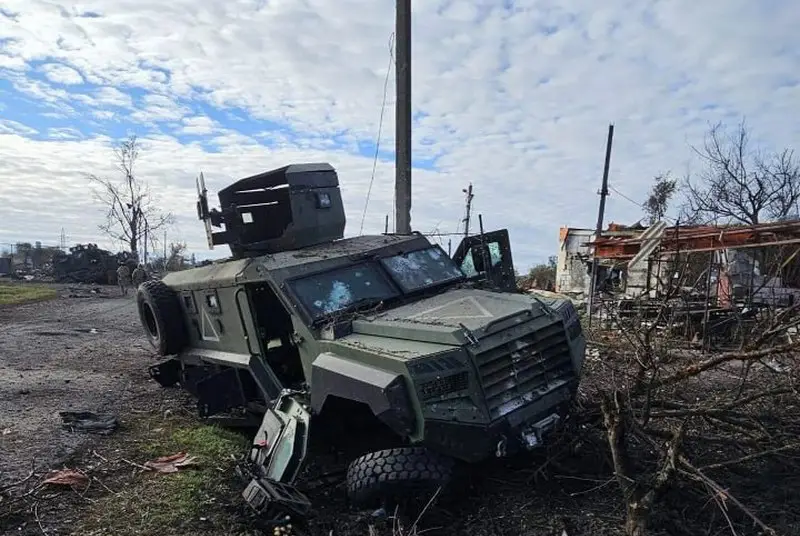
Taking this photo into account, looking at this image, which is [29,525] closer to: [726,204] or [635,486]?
[635,486]

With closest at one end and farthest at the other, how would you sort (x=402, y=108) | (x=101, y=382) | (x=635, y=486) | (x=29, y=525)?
(x=635, y=486) < (x=29, y=525) < (x=101, y=382) < (x=402, y=108)

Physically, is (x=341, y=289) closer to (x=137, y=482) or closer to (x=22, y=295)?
(x=137, y=482)

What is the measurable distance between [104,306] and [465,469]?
62.0 feet

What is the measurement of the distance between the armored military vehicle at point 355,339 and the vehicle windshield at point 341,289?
0.01 meters

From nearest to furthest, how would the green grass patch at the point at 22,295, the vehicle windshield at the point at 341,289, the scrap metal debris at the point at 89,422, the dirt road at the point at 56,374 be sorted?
the vehicle windshield at the point at 341,289 → the dirt road at the point at 56,374 → the scrap metal debris at the point at 89,422 → the green grass patch at the point at 22,295

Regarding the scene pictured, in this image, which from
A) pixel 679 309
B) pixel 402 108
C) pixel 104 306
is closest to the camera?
pixel 402 108

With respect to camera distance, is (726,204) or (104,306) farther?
(726,204)

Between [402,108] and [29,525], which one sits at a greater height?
[402,108]

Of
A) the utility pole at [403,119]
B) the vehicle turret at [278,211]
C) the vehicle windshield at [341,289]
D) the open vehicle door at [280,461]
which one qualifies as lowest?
the open vehicle door at [280,461]

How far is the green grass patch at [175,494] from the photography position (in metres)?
4.42

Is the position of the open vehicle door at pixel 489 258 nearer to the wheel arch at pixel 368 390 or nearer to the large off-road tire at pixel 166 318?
the wheel arch at pixel 368 390

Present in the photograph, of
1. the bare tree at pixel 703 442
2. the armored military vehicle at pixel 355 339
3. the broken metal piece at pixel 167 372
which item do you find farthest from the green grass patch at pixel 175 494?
the bare tree at pixel 703 442

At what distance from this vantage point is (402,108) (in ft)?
33.4

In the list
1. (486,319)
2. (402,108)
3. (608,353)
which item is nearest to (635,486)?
(486,319)
